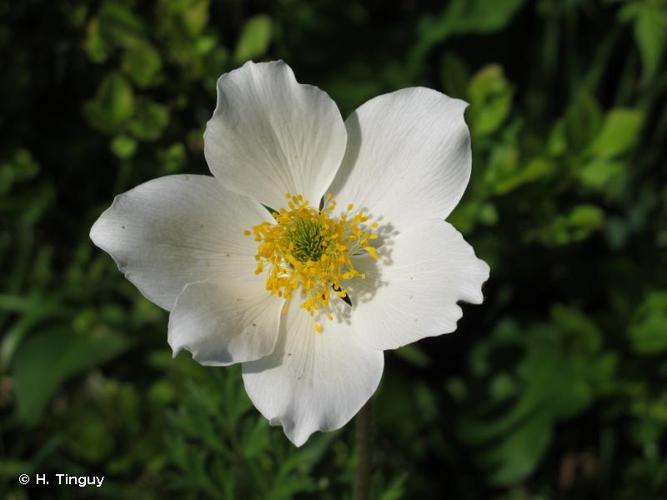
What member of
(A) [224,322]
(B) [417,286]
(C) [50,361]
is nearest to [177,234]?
(A) [224,322]

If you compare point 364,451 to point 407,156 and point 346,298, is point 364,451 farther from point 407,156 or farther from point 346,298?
point 407,156

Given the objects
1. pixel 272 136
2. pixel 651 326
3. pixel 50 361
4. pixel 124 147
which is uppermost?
pixel 272 136

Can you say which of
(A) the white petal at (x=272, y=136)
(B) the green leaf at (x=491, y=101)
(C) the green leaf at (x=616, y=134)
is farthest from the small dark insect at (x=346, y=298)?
(C) the green leaf at (x=616, y=134)

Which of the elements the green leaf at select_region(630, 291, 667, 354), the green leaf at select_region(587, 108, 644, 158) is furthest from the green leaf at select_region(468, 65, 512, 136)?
the green leaf at select_region(630, 291, 667, 354)

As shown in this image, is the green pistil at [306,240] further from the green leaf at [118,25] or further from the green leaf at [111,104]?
the green leaf at [118,25]

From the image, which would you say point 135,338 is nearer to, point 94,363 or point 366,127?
point 94,363

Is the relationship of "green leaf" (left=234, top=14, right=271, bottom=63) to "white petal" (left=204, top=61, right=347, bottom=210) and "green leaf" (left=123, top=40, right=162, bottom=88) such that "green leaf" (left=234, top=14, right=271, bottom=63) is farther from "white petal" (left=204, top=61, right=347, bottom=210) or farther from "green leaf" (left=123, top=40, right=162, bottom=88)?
"white petal" (left=204, top=61, right=347, bottom=210)
